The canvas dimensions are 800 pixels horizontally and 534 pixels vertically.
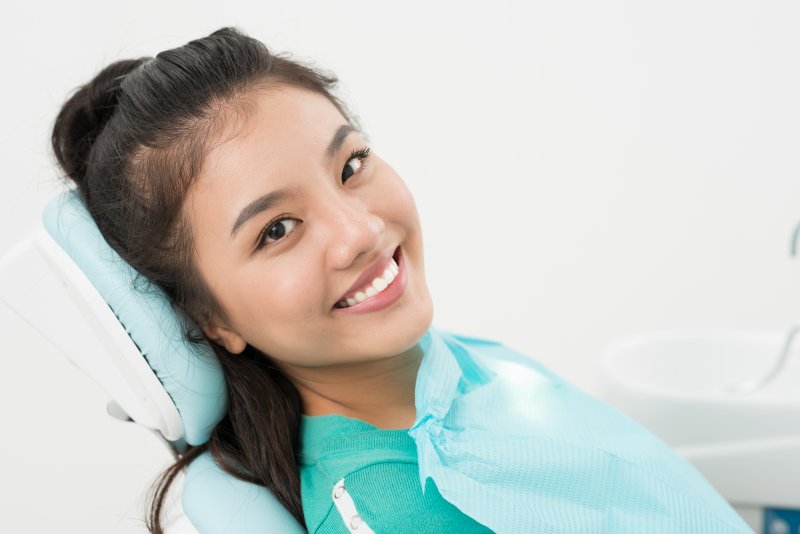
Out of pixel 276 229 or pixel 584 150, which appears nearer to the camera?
pixel 276 229

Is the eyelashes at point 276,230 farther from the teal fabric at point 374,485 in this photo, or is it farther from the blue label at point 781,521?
the blue label at point 781,521

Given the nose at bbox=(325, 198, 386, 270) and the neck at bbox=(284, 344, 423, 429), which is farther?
the neck at bbox=(284, 344, 423, 429)

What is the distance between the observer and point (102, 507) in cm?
136

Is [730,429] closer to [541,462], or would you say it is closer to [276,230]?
[541,462]

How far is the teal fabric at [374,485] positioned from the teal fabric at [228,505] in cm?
4

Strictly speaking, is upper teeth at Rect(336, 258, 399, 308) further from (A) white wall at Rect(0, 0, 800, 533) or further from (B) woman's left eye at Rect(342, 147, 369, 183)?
(A) white wall at Rect(0, 0, 800, 533)

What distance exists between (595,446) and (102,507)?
826mm

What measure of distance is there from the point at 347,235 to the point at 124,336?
0.27m

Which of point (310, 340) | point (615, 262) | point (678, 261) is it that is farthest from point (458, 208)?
point (310, 340)

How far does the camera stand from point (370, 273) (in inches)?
37.1

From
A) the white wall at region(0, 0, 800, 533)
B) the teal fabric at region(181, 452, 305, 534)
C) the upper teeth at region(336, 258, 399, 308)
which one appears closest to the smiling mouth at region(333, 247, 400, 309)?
the upper teeth at region(336, 258, 399, 308)

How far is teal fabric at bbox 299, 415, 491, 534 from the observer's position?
89cm

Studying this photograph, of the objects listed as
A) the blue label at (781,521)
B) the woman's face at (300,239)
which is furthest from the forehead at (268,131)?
the blue label at (781,521)

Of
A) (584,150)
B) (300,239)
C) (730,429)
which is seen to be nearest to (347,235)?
(300,239)
